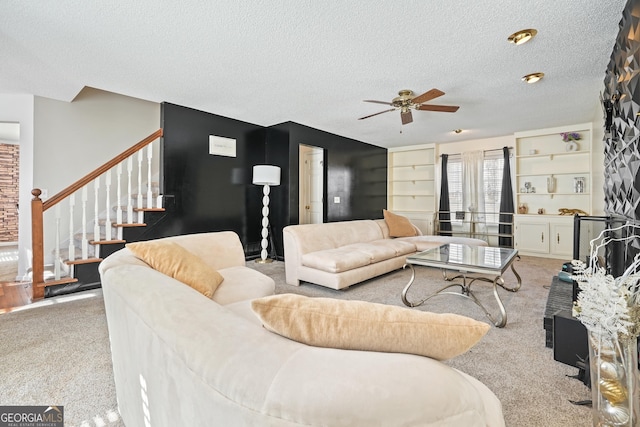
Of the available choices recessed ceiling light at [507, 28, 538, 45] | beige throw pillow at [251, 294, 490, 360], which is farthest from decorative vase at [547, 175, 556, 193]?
beige throw pillow at [251, 294, 490, 360]

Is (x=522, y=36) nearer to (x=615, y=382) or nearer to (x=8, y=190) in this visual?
(x=615, y=382)

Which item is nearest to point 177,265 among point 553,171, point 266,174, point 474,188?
point 266,174

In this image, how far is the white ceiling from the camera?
2045 mm

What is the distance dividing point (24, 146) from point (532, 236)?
8.05 m

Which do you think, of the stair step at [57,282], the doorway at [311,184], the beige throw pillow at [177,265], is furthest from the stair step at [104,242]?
the doorway at [311,184]

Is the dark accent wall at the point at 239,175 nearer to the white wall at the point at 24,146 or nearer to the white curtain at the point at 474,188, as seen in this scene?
the white wall at the point at 24,146

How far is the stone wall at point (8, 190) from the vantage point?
600 centimetres

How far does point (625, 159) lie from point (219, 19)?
3.12 metres

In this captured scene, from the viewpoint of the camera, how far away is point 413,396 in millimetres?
530

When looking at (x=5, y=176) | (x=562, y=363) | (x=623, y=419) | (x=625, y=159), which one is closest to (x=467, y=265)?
(x=562, y=363)

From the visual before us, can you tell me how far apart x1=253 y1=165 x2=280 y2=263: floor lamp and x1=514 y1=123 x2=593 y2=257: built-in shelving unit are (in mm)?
4645

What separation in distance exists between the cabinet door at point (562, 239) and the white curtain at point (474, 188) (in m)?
1.20

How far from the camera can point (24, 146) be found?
12.4ft

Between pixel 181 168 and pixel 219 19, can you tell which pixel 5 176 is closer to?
pixel 181 168
